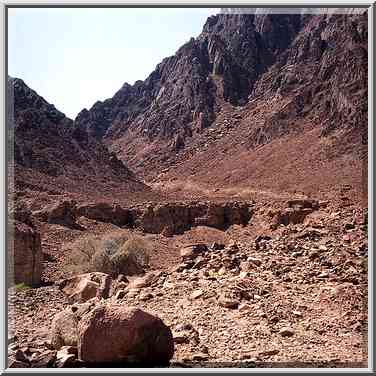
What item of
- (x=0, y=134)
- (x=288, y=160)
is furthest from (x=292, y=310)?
(x=288, y=160)

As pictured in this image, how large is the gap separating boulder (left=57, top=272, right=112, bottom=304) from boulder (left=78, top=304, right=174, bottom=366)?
327 centimetres

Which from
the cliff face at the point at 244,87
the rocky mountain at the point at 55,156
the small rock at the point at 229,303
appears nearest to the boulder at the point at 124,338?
the small rock at the point at 229,303

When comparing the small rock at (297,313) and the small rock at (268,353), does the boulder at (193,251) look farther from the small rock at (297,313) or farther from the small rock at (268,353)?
the small rock at (268,353)

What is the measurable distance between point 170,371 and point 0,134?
3.00 meters

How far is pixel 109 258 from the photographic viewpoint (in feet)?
45.1

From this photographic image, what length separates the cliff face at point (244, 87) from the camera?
150ft

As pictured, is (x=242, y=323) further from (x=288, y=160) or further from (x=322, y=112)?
(x=322, y=112)

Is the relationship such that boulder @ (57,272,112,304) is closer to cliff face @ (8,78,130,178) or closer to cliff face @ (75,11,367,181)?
cliff face @ (8,78,130,178)

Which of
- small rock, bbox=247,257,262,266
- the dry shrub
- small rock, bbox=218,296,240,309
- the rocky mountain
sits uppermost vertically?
the rocky mountain

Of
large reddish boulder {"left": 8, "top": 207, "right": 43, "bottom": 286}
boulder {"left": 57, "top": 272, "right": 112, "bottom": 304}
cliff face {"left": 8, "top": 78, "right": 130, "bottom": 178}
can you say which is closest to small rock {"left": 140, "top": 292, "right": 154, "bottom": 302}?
boulder {"left": 57, "top": 272, "right": 112, "bottom": 304}

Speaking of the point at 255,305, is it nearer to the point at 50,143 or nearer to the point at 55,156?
the point at 55,156

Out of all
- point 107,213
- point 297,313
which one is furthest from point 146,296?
point 107,213

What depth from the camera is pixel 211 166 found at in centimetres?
5219

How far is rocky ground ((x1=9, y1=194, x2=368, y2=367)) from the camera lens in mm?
6105
